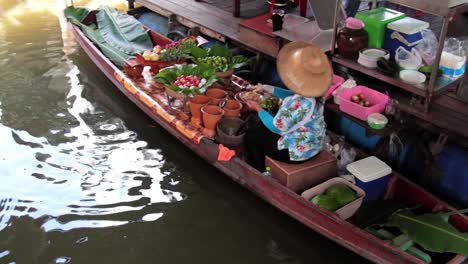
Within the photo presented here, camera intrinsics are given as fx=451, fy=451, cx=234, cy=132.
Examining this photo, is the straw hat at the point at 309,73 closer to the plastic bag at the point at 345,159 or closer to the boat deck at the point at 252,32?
the plastic bag at the point at 345,159

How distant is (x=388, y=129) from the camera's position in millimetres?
4109

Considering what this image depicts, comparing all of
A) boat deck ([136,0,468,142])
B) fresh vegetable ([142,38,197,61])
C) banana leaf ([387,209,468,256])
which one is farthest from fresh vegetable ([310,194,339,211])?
fresh vegetable ([142,38,197,61])

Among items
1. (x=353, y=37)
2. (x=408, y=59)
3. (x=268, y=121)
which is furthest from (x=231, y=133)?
(x=408, y=59)

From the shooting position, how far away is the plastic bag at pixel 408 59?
4.27m

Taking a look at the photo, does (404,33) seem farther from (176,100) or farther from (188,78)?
(176,100)

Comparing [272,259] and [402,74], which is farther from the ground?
[402,74]

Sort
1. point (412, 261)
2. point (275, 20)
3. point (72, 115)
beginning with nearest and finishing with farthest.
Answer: point (412, 261) → point (275, 20) → point (72, 115)

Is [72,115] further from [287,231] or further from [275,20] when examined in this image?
[287,231]

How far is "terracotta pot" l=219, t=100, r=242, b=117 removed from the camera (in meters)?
4.74

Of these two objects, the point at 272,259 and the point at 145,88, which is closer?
the point at 272,259

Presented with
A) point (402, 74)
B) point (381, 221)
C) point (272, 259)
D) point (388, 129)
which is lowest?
point (272, 259)

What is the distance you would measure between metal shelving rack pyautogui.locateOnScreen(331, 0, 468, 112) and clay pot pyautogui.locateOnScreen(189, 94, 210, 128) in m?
1.44

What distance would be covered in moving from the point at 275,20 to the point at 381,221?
2.74 m

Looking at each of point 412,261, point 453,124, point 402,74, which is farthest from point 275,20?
point 412,261
